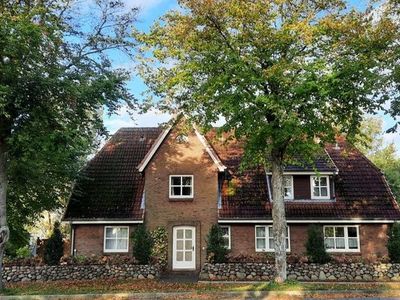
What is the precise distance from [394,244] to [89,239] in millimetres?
16624

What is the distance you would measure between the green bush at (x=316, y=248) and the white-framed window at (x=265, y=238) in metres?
1.70

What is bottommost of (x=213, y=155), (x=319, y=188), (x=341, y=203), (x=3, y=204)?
(x=3, y=204)

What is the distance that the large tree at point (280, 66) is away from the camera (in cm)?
1695

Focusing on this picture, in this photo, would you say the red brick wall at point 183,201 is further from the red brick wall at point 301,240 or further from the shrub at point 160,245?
the red brick wall at point 301,240

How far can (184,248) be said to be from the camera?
25000 mm

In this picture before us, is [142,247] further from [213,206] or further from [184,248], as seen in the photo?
[213,206]

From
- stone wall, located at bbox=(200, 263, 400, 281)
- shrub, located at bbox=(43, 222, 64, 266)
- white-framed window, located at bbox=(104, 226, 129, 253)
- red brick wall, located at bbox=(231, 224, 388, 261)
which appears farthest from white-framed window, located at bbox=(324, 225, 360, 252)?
shrub, located at bbox=(43, 222, 64, 266)

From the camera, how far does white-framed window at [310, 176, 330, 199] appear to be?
84.4ft

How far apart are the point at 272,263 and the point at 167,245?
19.9ft

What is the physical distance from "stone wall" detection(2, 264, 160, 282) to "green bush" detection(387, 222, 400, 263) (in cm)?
1220

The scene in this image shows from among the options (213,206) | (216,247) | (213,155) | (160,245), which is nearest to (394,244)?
(216,247)

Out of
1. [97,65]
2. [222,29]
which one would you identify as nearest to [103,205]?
[97,65]

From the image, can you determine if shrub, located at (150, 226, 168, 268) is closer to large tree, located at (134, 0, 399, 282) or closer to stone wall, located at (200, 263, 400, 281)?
stone wall, located at (200, 263, 400, 281)

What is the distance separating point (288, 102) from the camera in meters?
17.0
